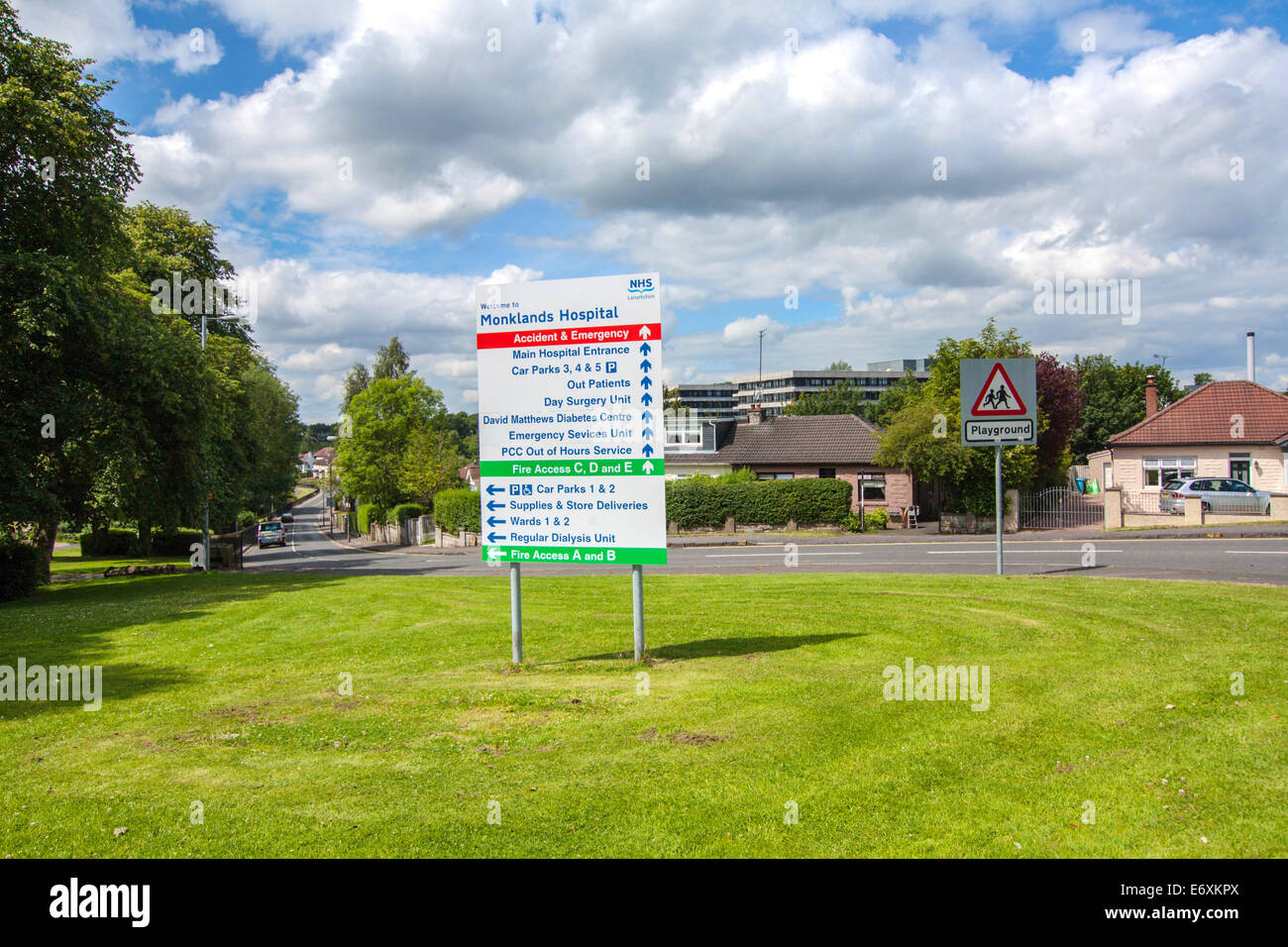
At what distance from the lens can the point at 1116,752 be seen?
597cm

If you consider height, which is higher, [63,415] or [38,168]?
[38,168]

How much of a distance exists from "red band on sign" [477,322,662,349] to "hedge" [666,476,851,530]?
102 feet

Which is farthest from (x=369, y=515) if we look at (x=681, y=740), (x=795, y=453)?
(x=681, y=740)

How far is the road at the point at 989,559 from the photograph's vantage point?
1816cm

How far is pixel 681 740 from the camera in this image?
6.68 metres

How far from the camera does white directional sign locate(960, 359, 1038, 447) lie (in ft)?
53.0

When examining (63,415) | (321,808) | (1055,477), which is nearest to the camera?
(321,808)

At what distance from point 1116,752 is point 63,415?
24653 mm

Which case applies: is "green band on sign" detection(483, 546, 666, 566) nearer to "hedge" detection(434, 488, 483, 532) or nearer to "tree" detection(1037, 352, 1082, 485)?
"tree" detection(1037, 352, 1082, 485)

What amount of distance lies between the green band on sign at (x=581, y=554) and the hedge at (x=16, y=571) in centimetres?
1958

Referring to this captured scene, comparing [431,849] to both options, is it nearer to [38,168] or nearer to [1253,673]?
[1253,673]

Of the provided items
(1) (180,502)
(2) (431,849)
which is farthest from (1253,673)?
(1) (180,502)

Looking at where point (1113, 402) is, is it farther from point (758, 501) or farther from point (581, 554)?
point (581, 554)

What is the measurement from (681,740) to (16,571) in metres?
24.4
